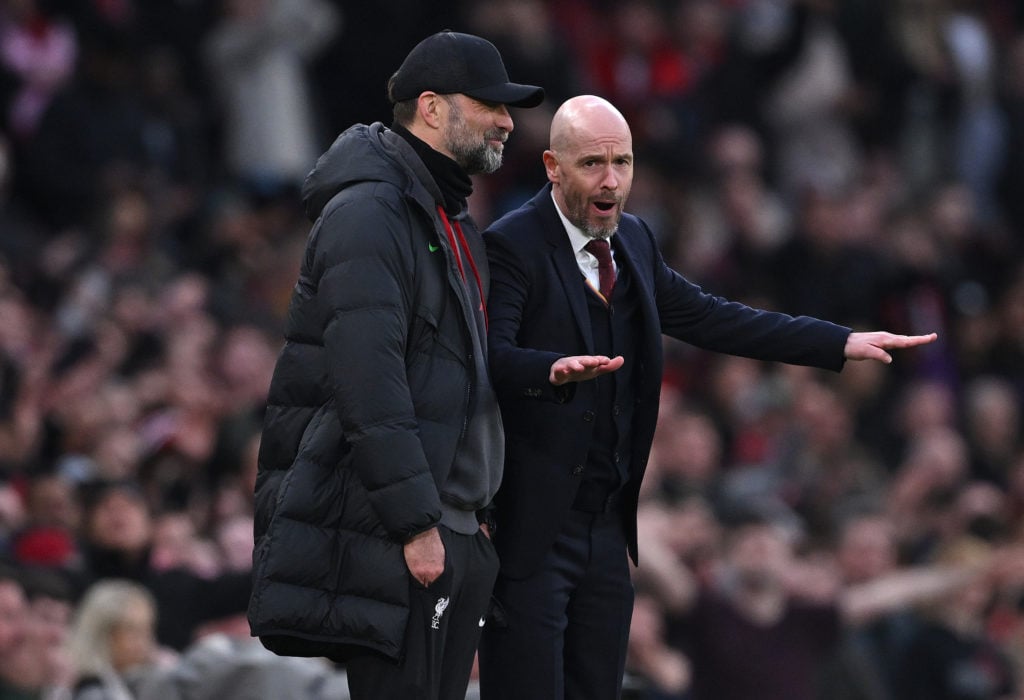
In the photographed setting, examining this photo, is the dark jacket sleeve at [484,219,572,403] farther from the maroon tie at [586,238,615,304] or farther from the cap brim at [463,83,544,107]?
the cap brim at [463,83,544,107]

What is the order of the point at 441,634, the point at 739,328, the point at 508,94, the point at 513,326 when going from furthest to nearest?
1. the point at 739,328
2. the point at 513,326
3. the point at 508,94
4. the point at 441,634

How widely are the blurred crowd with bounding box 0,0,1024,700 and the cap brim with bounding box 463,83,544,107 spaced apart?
2005 millimetres

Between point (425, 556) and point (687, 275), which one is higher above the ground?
point (687, 275)

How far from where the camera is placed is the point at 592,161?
15.7ft

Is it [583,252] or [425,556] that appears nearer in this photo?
[425,556]

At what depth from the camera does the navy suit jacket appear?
475 centimetres

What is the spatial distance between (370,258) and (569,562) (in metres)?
0.90

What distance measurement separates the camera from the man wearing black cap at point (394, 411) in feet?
14.2

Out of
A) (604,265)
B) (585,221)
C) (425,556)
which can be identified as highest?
(585,221)

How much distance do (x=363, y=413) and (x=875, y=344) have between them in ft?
4.42

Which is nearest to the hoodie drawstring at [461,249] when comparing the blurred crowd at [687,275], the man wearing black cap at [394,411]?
the man wearing black cap at [394,411]

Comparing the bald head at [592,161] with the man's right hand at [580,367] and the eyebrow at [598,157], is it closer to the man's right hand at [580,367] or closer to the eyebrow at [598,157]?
the eyebrow at [598,157]

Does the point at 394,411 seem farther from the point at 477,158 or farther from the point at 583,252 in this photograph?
the point at 583,252

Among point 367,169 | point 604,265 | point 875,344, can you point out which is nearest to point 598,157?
point 604,265
